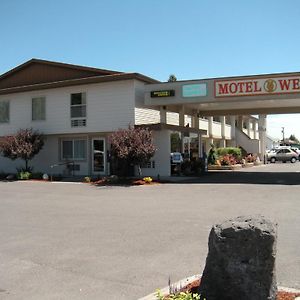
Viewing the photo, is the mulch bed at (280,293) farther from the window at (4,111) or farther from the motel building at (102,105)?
the window at (4,111)

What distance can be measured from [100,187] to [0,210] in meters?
7.59

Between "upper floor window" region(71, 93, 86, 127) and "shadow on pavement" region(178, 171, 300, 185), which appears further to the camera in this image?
"upper floor window" region(71, 93, 86, 127)

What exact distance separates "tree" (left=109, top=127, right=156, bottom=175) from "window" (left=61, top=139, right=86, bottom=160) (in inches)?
249

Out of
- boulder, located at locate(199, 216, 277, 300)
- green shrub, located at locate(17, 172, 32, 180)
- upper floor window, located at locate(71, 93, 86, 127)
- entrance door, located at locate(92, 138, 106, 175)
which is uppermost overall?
upper floor window, located at locate(71, 93, 86, 127)

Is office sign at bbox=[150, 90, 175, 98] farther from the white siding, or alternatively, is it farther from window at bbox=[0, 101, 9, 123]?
window at bbox=[0, 101, 9, 123]

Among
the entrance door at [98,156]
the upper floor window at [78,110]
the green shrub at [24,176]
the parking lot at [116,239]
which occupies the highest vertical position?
the upper floor window at [78,110]

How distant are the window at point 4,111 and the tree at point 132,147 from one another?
39.0 ft

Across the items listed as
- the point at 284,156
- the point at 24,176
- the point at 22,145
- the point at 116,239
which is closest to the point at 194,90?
the point at 22,145

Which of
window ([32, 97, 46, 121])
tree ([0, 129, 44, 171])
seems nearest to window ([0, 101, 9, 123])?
window ([32, 97, 46, 121])

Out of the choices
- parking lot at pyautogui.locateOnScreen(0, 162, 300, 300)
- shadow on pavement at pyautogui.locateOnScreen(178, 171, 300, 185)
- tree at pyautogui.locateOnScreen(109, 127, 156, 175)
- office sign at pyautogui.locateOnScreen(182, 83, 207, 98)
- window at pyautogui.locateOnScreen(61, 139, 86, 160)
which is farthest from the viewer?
window at pyautogui.locateOnScreen(61, 139, 86, 160)

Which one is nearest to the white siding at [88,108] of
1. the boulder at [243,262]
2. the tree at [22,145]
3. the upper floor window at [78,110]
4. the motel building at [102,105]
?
the motel building at [102,105]

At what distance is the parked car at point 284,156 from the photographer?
49844mm

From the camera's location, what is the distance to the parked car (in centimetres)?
4984

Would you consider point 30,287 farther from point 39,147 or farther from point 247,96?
point 39,147
